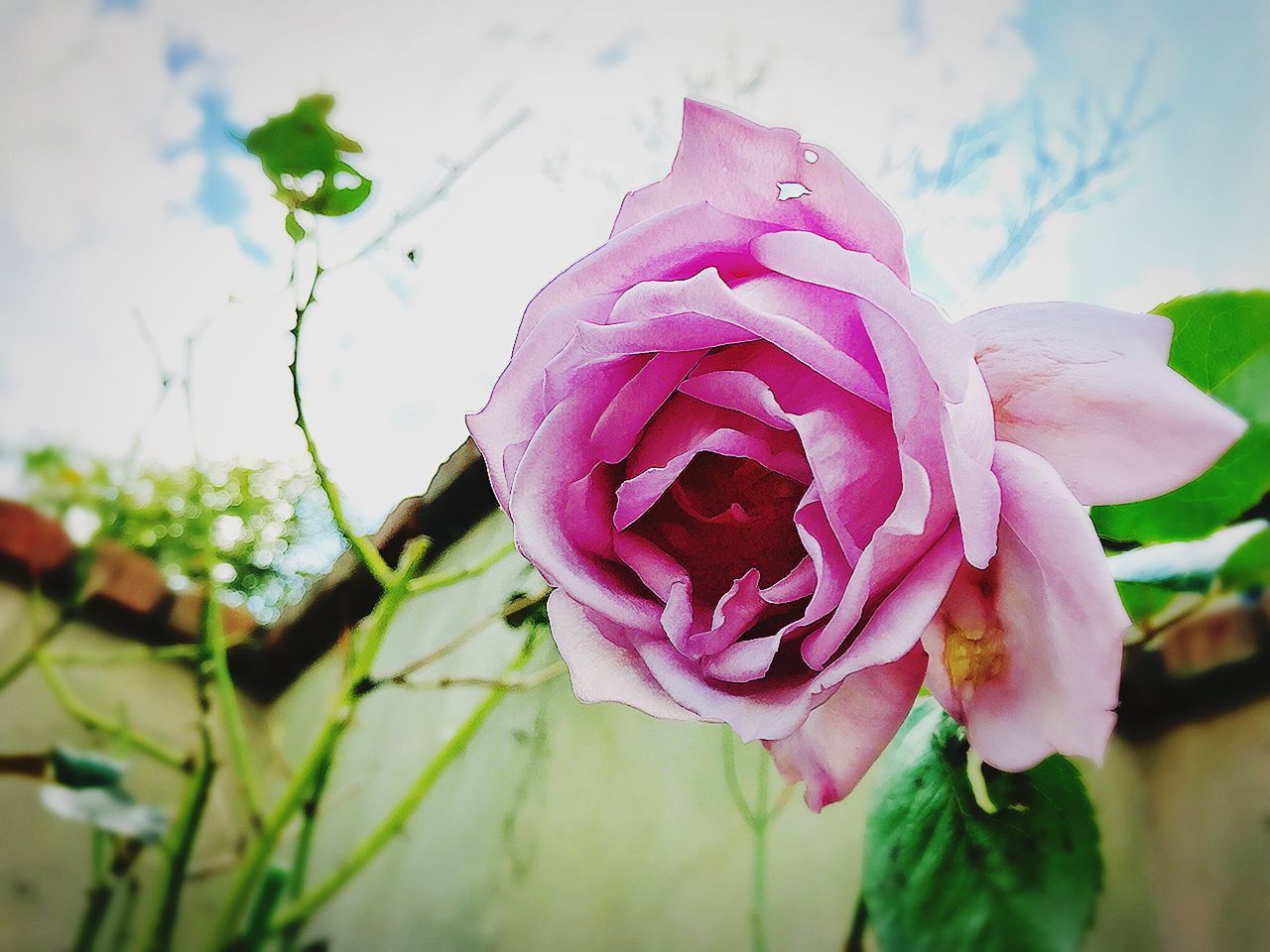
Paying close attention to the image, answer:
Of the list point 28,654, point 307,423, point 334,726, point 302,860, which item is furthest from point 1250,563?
point 28,654

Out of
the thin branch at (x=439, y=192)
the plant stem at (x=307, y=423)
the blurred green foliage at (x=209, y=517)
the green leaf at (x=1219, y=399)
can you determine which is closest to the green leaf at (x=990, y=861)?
the green leaf at (x=1219, y=399)

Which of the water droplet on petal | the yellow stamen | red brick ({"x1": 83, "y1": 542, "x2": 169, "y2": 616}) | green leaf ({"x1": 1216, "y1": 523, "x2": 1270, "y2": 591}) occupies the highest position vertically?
the water droplet on petal

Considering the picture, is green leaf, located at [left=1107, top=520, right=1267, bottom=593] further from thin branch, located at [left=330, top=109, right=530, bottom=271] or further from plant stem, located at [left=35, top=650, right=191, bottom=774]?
plant stem, located at [left=35, top=650, right=191, bottom=774]

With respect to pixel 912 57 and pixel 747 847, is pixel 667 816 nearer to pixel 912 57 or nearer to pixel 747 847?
pixel 747 847

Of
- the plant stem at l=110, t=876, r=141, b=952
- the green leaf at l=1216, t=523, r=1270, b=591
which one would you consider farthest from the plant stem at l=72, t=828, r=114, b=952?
the green leaf at l=1216, t=523, r=1270, b=591

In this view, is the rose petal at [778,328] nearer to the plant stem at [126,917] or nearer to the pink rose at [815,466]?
the pink rose at [815,466]

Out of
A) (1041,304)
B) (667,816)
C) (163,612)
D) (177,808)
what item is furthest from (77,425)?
(1041,304)
